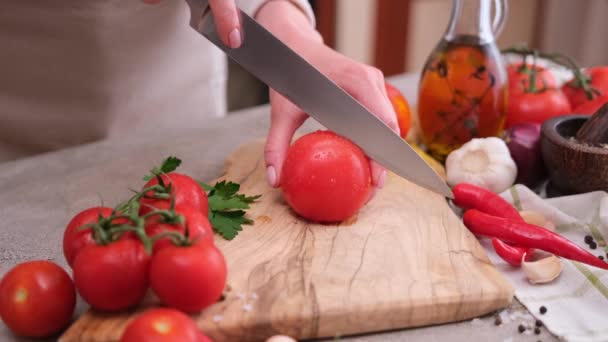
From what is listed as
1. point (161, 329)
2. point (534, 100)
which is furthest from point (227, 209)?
point (534, 100)

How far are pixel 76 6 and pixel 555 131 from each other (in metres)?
1.07

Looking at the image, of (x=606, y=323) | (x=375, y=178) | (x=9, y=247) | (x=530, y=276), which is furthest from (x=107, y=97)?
(x=606, y=323)

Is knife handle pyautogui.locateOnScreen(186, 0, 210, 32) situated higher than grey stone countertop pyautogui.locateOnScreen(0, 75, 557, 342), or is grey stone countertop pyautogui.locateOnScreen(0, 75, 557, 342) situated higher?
knife handle pyautogui.locateOnScreen(186, 0, 210, 32)

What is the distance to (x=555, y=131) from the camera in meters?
1.24

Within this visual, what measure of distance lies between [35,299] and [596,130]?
3.30ft

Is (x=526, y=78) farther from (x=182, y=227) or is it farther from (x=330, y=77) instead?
(x=182, y=227)

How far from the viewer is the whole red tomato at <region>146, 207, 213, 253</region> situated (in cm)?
83

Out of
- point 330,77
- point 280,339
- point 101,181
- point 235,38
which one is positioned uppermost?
point 235,38

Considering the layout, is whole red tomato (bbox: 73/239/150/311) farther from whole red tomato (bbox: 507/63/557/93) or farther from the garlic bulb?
whole red tomato (bbox: 507/63/557/93)

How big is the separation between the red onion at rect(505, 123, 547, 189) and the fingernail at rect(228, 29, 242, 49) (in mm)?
611

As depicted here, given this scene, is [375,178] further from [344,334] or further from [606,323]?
[606,323]

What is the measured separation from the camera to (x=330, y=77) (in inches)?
48.7

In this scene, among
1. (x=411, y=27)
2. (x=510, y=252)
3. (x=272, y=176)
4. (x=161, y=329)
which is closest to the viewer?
(x=161, y=329)

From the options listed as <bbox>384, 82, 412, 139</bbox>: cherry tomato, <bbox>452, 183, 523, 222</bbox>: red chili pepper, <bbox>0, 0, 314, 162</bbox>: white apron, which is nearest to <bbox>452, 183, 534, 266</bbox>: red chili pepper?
<bbox>452, 183, 523, 222</bbox>: red chili pepper
